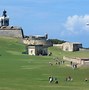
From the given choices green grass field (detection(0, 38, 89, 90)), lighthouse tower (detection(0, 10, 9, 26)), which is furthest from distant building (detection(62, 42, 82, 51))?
green grass field (detection(0, 38, 89, 90))

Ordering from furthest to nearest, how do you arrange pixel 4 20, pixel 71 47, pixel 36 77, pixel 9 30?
pixel 4 20
pixel 9 30
pixel 71 47
pixel 36 77

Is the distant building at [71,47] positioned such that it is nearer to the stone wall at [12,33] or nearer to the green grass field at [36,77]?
the stone wall at [12,33]

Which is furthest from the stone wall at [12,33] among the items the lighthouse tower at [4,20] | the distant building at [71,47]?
the distant building at [71,47]

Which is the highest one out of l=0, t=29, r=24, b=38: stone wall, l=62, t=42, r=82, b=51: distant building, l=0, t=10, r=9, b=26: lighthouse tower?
l=0, t=10, r=9, b=26: lighthouse tower

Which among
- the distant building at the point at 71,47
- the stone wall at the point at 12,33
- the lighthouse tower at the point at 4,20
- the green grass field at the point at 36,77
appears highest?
the lighthouse tower at the point at 4,20

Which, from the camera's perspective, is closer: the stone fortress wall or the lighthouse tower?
the stone fortress wall

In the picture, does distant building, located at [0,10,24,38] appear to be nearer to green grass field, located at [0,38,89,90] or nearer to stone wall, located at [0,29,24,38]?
stone wall, located at [0,29,24,38]

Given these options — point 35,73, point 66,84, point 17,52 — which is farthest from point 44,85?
point 17,52

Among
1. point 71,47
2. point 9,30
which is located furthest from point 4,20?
point 71,47

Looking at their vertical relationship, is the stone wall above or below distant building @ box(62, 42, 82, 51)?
above

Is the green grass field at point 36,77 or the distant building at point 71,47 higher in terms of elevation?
the distant building at point 71,47

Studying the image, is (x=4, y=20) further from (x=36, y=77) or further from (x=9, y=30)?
(x=36, y=77)

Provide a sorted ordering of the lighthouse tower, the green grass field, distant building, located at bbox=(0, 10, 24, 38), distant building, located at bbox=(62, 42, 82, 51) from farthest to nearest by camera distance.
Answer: the lighthouse tower < distant building, located at bbox=(0, 10, 24, 38) < distant building, located at bbox=(62, 42, 82, 51) < the green grass field

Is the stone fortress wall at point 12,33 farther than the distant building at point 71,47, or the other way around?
the stone fortress wall at point 12,33
